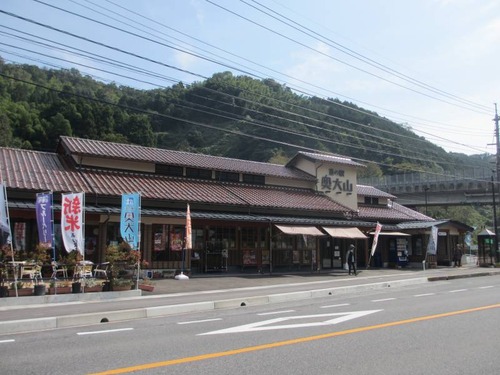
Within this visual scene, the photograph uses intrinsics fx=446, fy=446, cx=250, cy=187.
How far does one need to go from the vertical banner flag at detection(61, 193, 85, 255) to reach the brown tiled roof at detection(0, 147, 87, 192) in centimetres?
321

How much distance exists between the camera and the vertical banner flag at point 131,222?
16000 millimetres

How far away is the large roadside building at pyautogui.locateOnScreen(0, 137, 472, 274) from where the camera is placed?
61.7 ft

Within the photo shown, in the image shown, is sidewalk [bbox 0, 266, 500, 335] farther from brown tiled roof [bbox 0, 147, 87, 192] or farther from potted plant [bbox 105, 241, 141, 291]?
brown tiled roof [bbox 0, 147, 87, 192]

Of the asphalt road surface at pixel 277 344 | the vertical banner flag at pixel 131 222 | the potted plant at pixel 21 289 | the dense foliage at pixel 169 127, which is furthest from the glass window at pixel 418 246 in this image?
the potted plant at pixel 21 289

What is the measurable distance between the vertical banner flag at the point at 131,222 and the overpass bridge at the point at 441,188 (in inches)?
1530

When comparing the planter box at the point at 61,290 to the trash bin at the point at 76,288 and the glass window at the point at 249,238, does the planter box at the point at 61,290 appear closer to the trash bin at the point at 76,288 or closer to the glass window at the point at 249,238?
the trash bin at the point at 76,288

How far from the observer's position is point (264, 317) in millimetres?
9789

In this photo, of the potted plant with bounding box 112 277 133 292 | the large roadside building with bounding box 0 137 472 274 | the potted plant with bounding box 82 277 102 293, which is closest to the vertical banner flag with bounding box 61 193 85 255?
the potted plant with bounding box 82 277 102 293

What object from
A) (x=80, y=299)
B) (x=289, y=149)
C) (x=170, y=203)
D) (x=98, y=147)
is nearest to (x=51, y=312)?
(x=80, y=299)

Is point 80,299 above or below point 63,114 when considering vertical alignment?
below

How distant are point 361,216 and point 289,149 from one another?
51.3 m

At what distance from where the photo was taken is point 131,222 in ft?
52.9

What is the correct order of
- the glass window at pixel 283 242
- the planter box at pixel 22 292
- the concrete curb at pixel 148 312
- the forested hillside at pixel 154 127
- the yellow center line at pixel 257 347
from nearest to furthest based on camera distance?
the yellow center line at pixel 257 347 < the concrete curb at pixel 148 312 < the planter box at pixel 22 292 < the glass window at pixel 283 242 < the forested hillside at pixel 154 127

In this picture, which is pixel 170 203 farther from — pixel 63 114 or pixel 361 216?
pixel 63 114
